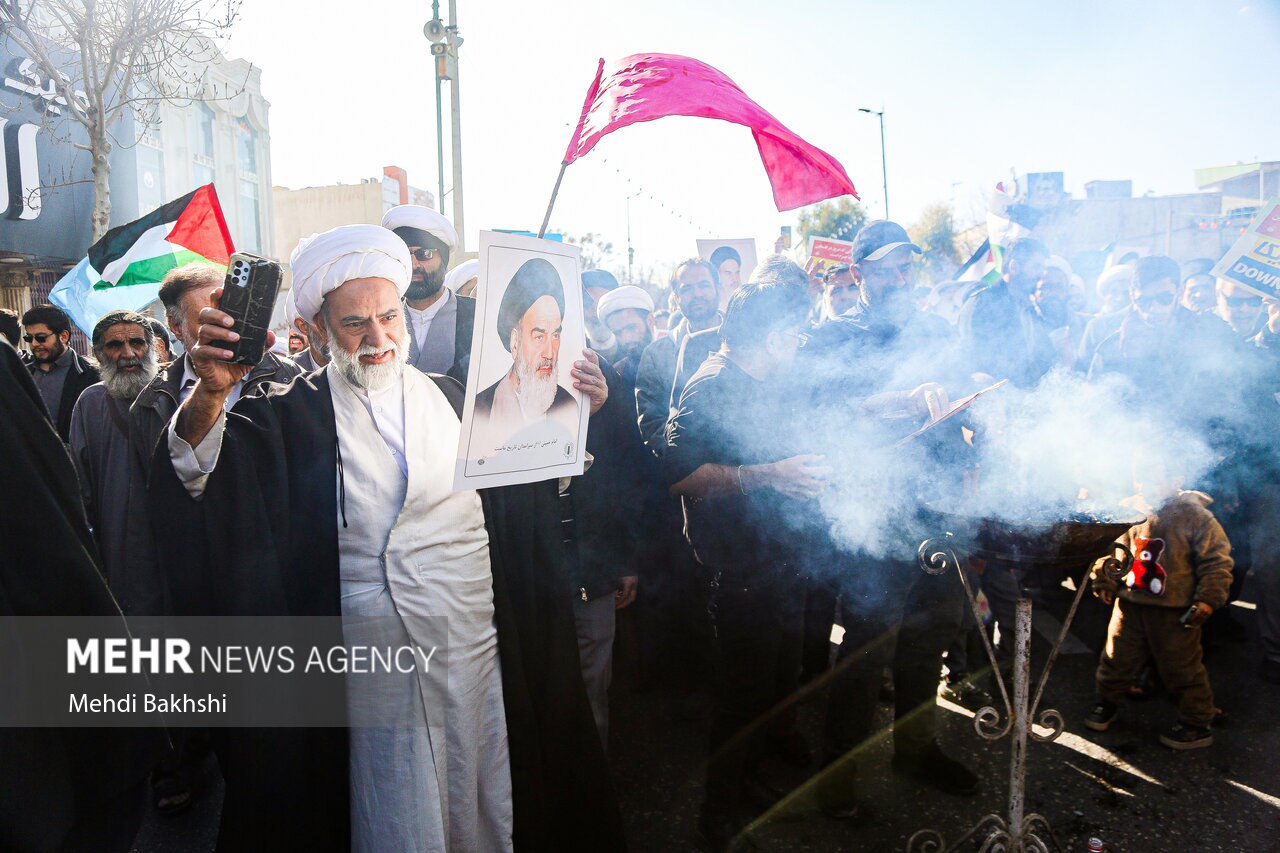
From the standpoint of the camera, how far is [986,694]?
156 inches

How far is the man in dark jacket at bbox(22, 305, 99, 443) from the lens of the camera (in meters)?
4.90

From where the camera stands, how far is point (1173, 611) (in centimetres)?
350

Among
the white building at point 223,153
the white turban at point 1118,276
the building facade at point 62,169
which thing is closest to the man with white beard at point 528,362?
the white turban at point 1118,276

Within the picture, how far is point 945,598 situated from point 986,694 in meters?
1.25

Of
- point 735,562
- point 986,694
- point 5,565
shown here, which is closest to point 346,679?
point 5,565

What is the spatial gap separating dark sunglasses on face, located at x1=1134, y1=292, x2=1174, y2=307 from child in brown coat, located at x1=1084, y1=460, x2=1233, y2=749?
6.22 ft

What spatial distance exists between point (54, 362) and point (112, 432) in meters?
2.42

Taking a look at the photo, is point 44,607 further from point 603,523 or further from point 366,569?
point 603,523

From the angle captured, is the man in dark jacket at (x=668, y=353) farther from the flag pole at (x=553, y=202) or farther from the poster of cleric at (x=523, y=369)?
the flag pole at (x=553, y=202)

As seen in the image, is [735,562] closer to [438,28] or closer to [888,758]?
[888,758]

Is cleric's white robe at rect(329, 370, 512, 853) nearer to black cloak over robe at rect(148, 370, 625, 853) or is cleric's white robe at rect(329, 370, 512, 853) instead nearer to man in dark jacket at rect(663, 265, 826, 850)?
black cloak over robe at rect(148, 370, 625, 853)

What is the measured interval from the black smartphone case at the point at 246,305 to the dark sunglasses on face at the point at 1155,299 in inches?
209

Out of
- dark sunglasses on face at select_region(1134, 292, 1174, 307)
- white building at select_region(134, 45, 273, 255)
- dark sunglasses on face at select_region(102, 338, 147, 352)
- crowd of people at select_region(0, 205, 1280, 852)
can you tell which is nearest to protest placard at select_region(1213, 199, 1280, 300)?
dark sunglasses on face at select_region(1134, 292, 1174, 307)

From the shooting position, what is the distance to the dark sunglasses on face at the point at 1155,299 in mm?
4918
